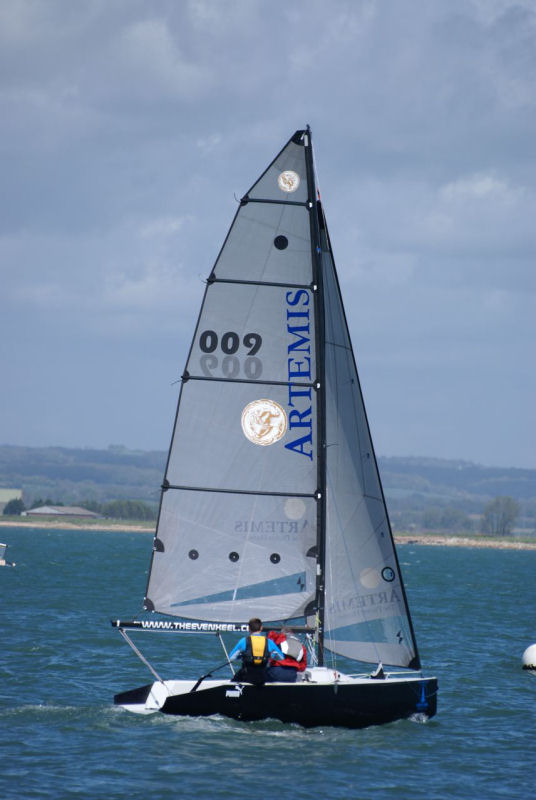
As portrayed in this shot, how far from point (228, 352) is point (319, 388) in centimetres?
192

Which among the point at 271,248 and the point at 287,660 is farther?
the point at 271,248

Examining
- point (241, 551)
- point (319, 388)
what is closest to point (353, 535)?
point (241, 551)

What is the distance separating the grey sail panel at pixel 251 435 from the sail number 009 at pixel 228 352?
0.02 m

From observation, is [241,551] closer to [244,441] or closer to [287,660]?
[244,441]

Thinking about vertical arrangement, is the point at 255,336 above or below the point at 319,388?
above

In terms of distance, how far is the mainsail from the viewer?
72.4ft

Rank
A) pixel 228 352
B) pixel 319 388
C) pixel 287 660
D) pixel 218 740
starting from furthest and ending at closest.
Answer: pixel 228 352 < pixel 319 388 < pixel 287 660 < pixel 218 740

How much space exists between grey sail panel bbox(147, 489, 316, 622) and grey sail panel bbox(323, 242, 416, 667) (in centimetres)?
65

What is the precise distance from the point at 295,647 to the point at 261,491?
121 inches

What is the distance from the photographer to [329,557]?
22.4 m

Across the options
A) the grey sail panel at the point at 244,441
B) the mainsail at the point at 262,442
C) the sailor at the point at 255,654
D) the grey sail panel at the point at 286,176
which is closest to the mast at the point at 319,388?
the mainsail at the point at 262,442

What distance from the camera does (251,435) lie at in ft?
73.3

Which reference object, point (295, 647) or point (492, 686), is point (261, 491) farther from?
point (492, 686)

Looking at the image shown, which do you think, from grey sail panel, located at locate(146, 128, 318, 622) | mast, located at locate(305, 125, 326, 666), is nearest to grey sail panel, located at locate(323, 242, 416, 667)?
mast, located at locate(305, 125, 326, 666)
